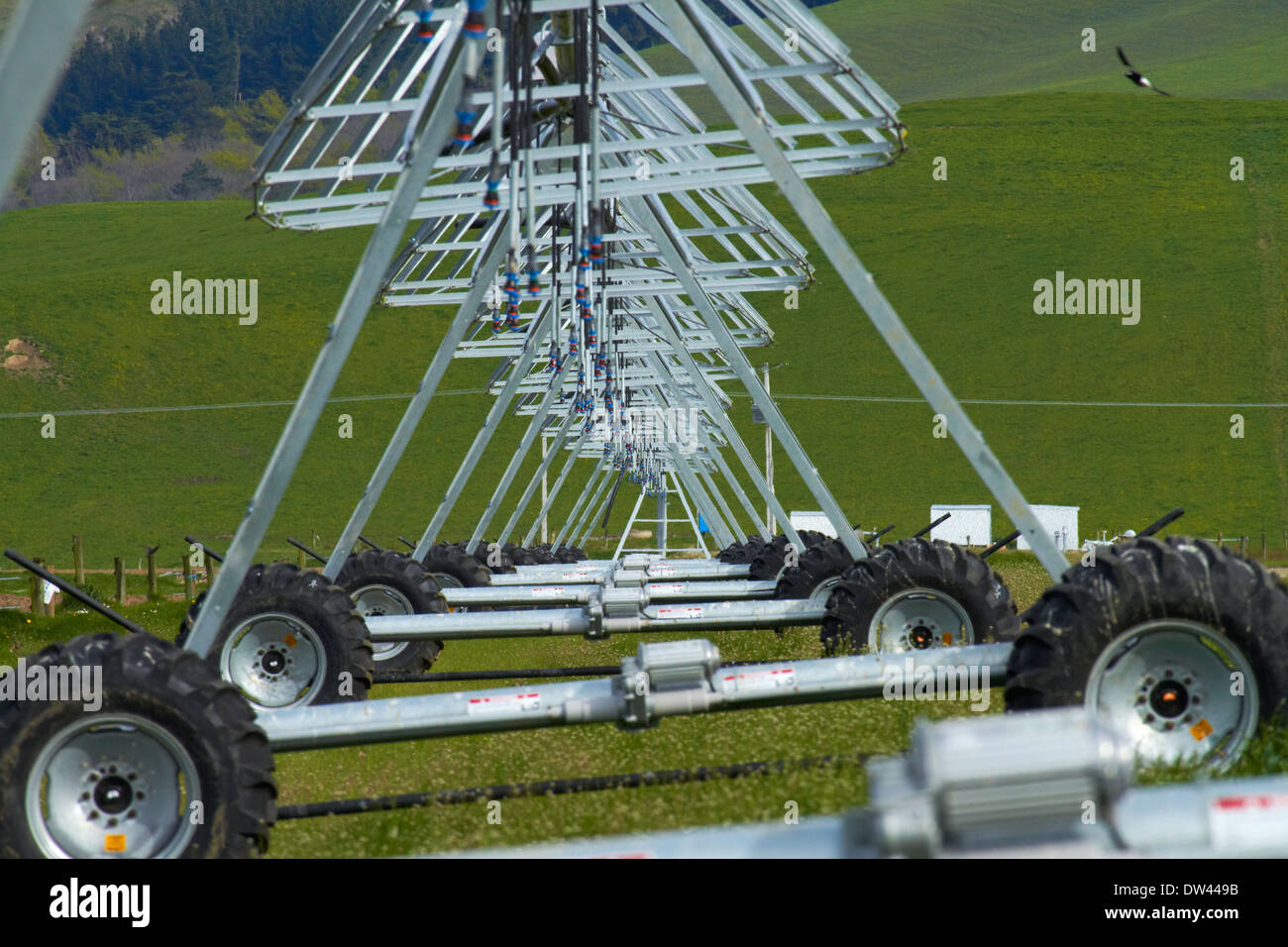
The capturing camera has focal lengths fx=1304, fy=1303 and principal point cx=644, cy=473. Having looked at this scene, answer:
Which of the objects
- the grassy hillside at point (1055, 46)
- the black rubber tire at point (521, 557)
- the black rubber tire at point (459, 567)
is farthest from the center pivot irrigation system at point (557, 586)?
the grassy hillside at point (1055, 46)

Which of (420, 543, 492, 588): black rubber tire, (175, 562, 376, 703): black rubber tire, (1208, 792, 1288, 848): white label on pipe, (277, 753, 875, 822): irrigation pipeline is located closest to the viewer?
(1208, 792, 1288, 848): white label on pipe

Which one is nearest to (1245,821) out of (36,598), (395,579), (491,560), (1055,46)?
(395,579)

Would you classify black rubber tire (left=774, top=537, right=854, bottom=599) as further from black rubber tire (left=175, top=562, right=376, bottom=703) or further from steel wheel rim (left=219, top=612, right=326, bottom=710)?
steel wheel rim (left=219, top=612, right=326, bottom=710)

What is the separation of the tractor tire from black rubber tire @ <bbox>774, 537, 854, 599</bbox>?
789cm

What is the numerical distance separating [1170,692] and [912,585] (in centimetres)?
461

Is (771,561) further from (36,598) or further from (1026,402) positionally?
(1026,402)

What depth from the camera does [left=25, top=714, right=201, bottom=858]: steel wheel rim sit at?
5062 mm

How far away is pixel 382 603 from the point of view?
13.9 m

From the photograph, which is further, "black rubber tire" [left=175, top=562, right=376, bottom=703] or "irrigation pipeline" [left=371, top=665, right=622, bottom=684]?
"irrigation pipeline" [left=371, top=665, right=622, bottom=684]

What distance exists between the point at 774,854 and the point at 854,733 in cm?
489

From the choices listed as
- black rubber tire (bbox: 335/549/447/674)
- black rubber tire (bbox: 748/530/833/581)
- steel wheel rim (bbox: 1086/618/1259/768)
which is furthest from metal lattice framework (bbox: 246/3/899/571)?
steel wheel rim (bbox: 1086/618/1259/768)

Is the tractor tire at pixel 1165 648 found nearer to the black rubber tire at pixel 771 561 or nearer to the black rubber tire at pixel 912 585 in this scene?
the black rubber tire at pixel 912 585

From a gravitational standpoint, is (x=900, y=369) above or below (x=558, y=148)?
above

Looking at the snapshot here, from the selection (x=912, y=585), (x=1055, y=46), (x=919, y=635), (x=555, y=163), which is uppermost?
(x=1055, y=46)
